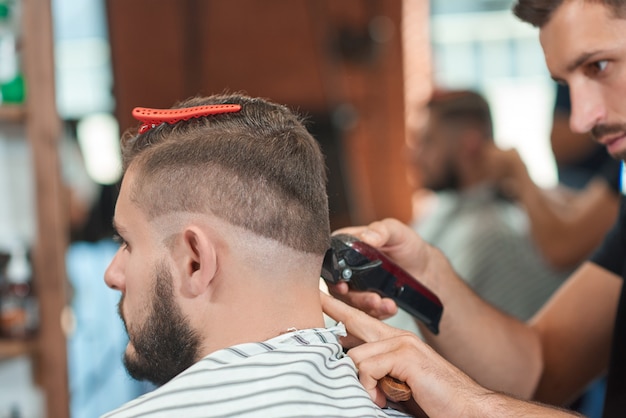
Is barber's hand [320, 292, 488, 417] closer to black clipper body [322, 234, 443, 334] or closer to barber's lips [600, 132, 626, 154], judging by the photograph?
black clipper body [322, 234, 443, 334]

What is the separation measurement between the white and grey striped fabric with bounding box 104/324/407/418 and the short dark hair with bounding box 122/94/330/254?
0.61 ft

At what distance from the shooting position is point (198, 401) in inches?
41.8

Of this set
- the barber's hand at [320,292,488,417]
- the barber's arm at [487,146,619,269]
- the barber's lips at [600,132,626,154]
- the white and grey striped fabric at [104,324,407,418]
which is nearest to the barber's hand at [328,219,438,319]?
the barber's hand at [320,292,488,417]

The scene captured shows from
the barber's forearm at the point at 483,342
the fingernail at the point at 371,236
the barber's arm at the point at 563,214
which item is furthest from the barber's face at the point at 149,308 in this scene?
the barber's arm at the point at 563,214

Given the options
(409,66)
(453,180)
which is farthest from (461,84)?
(453,180)

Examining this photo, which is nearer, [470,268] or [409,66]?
[470,268]

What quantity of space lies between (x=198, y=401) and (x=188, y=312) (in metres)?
0.18

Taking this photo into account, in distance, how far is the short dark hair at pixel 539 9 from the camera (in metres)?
1.44

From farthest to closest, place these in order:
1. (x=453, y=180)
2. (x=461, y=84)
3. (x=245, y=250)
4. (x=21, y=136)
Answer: (x=461, y=84)
(x=453, y=180)
(x=21, y=136)
(x=245, y=250)

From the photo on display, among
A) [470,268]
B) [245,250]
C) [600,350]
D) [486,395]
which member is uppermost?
[245,250]

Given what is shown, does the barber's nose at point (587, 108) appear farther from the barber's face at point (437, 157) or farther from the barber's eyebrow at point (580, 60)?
the barber's face at point (437, 157)

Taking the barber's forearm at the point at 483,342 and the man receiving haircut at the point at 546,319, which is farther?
the barber's forearm at the point at 483,342

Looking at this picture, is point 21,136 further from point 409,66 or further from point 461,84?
point 461,84

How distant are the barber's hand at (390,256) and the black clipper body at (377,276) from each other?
0.07 ft
